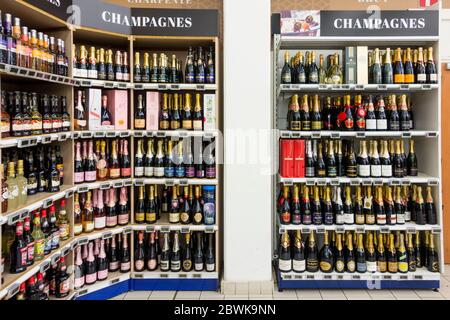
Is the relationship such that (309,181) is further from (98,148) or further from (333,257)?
(98,148)

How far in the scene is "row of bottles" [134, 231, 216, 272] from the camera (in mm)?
3596

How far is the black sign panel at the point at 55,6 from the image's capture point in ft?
8.89

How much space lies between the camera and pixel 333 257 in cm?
366

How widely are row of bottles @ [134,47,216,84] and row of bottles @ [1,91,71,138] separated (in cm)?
78

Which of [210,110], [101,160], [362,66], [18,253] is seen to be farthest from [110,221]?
[362,66]

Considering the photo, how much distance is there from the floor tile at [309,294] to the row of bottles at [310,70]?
1.98 metres

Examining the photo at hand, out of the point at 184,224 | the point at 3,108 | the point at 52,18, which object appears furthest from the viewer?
the point at 184,224

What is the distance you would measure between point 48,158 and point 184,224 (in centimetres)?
132

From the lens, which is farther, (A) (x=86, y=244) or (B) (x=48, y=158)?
(A) (x=86, y=244)

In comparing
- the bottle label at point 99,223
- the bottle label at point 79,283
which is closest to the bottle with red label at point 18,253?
the bottle label at point 79,283

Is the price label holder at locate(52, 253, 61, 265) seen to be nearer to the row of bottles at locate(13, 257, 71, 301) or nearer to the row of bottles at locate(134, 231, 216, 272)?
the row of bottles at locate(13, 257, 71, 301)

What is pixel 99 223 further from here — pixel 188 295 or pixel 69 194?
pixel 188 295

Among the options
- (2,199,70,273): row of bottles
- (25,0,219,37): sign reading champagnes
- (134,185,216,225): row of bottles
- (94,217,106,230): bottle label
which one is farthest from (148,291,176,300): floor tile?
(25,0,219,37): sign reading champagnes

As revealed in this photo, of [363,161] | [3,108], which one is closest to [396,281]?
[363,161]
